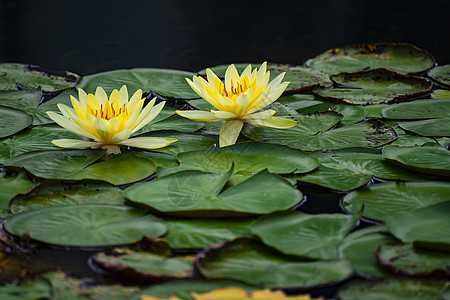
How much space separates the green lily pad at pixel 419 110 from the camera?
1967mm

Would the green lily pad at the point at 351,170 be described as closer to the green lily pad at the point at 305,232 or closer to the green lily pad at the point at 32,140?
the green lily pad at the point at 305,232

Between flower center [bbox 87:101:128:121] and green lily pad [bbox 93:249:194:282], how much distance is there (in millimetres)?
613

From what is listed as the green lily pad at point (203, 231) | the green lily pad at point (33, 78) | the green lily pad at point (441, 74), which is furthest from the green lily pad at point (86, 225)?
the green lily pad at point (441, 74)

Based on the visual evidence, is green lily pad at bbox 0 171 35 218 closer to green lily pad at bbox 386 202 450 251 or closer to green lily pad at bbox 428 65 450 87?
green lily pad at bbox 386 202 450 251

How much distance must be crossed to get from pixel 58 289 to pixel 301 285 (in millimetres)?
489

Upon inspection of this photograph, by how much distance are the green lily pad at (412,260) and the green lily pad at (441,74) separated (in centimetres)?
141

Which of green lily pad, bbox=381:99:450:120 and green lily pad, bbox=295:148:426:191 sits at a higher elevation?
green lily pad, bbox=381:99:450:120

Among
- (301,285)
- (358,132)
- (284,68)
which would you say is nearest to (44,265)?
(301,285)

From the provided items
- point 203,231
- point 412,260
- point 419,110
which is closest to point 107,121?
point 203,231

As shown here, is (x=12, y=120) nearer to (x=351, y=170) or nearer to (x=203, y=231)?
(x=203, y=231)

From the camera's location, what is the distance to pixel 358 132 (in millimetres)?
1840

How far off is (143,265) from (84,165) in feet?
1.95

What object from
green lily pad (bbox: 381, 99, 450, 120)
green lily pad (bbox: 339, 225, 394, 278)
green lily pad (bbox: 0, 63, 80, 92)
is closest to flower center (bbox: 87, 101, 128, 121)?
green lily pad (bbox: 0, 63, 80, 92)

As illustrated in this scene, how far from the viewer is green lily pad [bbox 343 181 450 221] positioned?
135 cm
